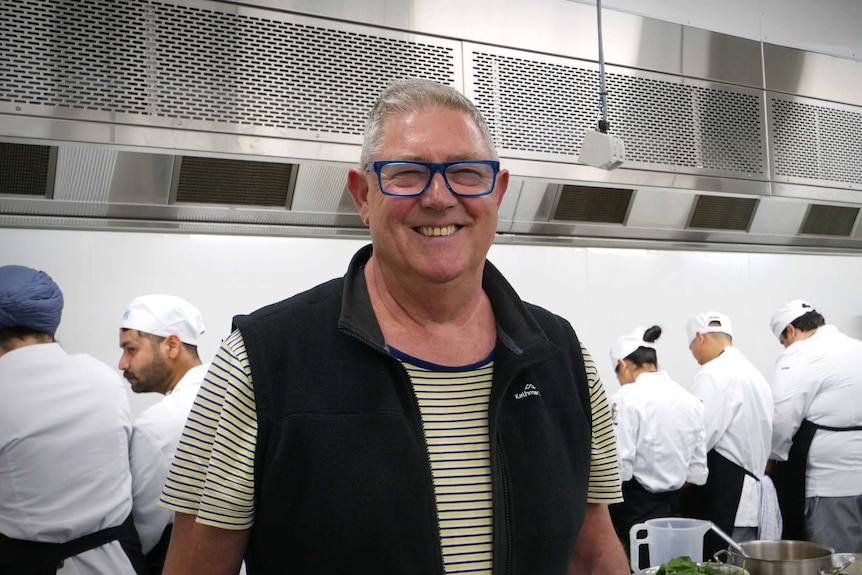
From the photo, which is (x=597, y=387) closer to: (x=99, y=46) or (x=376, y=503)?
(x=376, y=503)

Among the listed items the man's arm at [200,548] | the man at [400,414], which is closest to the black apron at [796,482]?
the man at [400,414]

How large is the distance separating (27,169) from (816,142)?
3466 millimetres

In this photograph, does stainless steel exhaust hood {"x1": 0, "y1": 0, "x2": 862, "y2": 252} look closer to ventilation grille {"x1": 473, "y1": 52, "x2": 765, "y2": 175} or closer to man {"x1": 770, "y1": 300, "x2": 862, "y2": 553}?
ventilation grille {"x1": 473, "y1": 52, "x2": 765, "y2": 175}

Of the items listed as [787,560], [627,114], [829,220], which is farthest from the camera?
[829,220]

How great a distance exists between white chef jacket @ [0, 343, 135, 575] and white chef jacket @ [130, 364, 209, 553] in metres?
0.10

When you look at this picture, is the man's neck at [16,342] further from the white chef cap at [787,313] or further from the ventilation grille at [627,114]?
the white chef cap at [787,313]

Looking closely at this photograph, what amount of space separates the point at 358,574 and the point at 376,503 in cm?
9

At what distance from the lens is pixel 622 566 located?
1312mm

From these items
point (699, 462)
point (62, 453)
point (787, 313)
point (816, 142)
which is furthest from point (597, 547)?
point (816, 142)

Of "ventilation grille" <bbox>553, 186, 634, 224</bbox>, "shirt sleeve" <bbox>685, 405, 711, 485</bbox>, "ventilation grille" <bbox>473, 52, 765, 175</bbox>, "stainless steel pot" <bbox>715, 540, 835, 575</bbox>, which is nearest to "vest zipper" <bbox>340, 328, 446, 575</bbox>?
"stainless steel pot" <bbox>715, 540, 835, 575</bbox>

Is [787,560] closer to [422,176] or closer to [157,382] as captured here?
[422,176]

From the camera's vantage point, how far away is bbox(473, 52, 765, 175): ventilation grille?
325cm

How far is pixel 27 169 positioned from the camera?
2.70m

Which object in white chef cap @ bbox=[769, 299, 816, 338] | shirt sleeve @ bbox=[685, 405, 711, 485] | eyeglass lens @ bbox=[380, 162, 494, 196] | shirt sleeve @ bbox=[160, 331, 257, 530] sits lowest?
shirt sleeve @ bbox=[685, 405, 711, 485]
